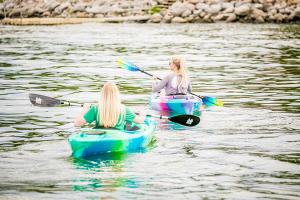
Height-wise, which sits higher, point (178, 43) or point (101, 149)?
point (101, 149)

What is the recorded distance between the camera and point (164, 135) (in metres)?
13.8

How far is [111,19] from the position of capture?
6191cm

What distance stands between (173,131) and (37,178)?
4211mm

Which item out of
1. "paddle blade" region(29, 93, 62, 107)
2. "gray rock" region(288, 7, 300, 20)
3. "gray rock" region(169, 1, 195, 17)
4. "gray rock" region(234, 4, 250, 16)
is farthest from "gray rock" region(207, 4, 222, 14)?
"paddle blade" region(29, 93, 62, 107)

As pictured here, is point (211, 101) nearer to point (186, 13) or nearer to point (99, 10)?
point (186, 13)

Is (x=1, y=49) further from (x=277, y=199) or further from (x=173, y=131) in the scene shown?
(x=277, y=199)

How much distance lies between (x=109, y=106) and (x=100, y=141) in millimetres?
524

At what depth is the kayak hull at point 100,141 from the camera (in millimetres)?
11297

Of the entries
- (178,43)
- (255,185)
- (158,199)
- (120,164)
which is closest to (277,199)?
(255,185)

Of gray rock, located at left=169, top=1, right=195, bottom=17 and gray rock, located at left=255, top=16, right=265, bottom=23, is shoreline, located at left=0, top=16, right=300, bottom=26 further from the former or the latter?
gray rock, located at left=255, top=16, right=265, bottom=23

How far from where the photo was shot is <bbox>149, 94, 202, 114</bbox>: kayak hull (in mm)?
15414

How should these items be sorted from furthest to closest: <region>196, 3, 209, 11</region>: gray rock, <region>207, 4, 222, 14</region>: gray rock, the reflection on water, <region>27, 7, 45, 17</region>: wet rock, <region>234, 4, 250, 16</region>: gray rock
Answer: <region>27, 7, 45, 17</region>: wet rock
<region>196, 3, 209, 11</region>: gray rock
<region>207, 4, 222, 14</region>: gray rock
<region>234, 4, 250, 16</region>: gray rock
the reflection on water

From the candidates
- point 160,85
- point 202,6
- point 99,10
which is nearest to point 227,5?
point 202,6

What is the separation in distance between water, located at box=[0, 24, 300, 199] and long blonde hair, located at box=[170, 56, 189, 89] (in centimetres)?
84
